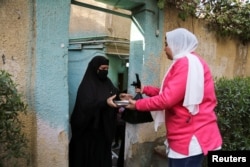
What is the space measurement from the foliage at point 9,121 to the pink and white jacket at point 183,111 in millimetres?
1048

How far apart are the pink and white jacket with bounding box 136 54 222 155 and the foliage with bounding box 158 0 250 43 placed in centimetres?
261

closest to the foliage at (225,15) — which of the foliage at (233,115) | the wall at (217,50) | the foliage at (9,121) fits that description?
the wall at (217,50)

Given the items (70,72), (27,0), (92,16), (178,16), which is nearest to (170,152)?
(27,0)

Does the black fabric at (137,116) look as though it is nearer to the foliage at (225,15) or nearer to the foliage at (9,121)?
the foliage at (9,121)

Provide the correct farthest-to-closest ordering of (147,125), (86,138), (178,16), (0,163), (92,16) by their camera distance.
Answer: (92,16) < (178,16) < (147,125) < (86,138) < (0,163)

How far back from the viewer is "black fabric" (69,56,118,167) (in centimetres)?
363

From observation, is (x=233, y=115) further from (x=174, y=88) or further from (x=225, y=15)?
(x=225, y=15)

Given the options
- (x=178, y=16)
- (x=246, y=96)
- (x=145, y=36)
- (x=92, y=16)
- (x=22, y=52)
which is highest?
(x=92, y=16)

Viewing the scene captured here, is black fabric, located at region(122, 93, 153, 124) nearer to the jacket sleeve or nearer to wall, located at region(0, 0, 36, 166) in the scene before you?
the jacket sleeve

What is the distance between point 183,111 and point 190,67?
0.37m

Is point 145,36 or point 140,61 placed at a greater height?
point 145,36

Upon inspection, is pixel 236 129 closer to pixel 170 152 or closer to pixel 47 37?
pixel 170 152

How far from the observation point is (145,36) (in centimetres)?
427

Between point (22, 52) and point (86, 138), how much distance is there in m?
1.46
